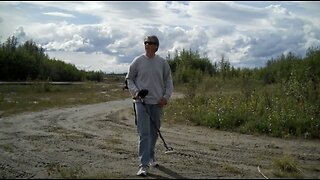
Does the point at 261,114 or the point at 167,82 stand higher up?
the point at 167,82

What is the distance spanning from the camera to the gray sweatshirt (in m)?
7.38

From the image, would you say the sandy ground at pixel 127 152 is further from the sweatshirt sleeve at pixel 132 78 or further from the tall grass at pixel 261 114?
the sweatshirt sleeve at pixel 132 78

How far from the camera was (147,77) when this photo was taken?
7383mm

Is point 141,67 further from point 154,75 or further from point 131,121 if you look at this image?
point 131,121

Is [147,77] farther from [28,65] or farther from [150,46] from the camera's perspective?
[28,65]

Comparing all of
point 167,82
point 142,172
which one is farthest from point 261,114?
point 142,172

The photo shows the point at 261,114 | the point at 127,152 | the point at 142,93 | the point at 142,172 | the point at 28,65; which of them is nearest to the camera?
the point at 142,172

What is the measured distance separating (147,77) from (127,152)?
Answer: 9.43 ft

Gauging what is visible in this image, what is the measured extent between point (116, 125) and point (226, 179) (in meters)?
9.05

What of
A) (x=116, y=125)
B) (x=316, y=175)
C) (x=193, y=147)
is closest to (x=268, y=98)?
(x=116, y=125)

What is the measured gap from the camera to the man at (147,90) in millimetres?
7246

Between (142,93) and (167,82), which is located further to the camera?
(167,82)

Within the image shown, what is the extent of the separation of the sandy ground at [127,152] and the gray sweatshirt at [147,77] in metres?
1.31

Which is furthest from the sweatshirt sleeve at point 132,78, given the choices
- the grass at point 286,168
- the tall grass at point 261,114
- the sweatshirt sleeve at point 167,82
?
the tall grass at point 261,114
